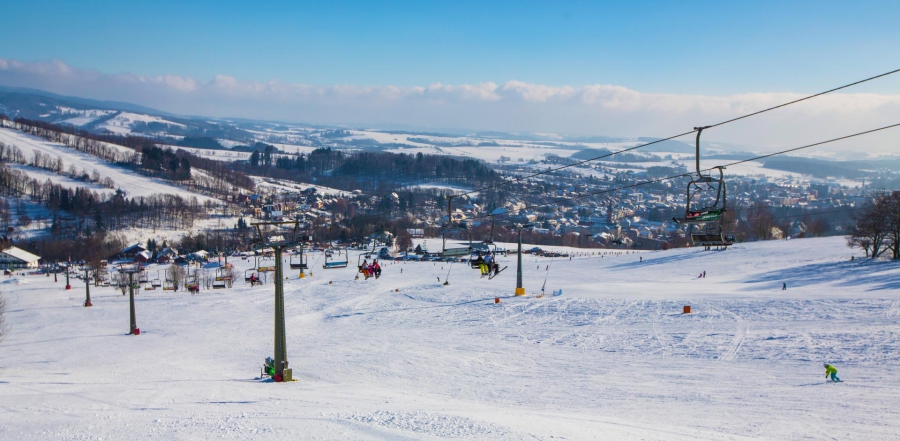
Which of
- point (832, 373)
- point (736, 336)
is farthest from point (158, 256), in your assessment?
point (832, 373)

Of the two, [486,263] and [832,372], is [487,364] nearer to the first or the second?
[832,372]

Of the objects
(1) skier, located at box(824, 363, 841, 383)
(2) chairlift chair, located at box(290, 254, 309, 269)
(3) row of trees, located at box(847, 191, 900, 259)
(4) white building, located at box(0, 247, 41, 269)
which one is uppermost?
(3) row of trees, located at box(847, 191, 900, 259)

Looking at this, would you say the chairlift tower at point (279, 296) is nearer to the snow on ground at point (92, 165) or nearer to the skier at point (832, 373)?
the skier at point (832, 373)

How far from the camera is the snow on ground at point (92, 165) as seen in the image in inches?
4250

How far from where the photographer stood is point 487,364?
54.6 feet

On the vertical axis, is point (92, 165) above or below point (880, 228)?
above

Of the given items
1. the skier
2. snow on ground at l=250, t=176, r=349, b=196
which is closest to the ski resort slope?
the skier

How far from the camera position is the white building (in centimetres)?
6706

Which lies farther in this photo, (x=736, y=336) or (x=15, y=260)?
(x=15, y=260)

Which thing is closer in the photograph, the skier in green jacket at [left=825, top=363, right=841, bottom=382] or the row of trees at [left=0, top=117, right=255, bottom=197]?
the skier in green jacket at [left=825, top=363, right=841, bottom=382]

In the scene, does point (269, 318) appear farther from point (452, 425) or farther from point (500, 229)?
point (500, 229)

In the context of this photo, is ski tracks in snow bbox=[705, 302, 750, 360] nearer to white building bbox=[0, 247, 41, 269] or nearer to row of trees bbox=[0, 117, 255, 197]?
white building bbox=[0, 247, 41, 269]

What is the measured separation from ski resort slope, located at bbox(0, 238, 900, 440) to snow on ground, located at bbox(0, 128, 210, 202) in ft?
262

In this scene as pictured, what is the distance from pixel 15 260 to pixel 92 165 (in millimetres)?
61581
